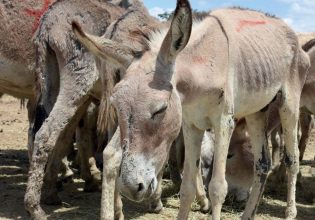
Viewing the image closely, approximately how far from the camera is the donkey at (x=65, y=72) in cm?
505

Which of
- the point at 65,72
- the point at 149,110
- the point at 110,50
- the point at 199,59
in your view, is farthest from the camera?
the point at 65,72

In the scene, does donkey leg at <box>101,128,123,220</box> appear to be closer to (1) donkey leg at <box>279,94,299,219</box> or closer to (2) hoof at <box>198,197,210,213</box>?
(2) hoof at <box>198,197,210,213</box>

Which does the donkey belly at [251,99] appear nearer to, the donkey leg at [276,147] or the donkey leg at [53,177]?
the donkey leg at [53,177]

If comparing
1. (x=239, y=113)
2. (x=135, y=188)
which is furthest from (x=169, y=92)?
(x=239, y=113)

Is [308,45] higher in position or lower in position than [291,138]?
higher

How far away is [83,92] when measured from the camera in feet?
17.4

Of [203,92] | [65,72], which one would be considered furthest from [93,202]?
[203,92]

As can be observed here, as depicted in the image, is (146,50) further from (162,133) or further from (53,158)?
(53,158)

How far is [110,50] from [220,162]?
142 centimetres

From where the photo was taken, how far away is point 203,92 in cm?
393

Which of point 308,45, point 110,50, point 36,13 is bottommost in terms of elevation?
point 110,50

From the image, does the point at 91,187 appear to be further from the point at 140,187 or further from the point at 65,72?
the point at 140,187

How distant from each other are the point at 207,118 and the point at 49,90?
82.4 inches

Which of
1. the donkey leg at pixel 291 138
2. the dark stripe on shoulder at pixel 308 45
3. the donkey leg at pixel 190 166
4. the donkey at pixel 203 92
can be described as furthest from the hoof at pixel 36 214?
the dark stripe on shoulder at pixel 308 45
